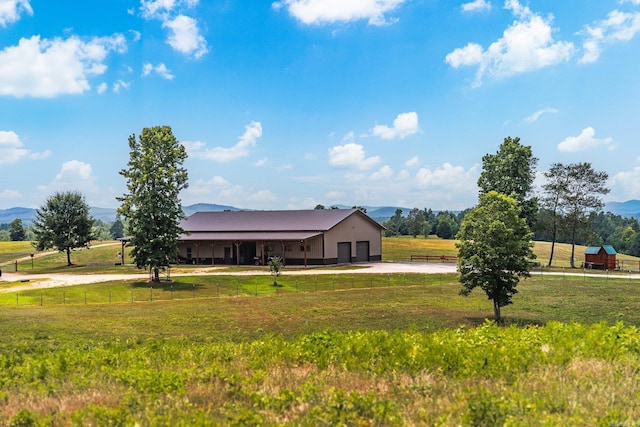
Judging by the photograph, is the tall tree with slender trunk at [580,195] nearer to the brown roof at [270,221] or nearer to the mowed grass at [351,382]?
the brown roof at [270,221]

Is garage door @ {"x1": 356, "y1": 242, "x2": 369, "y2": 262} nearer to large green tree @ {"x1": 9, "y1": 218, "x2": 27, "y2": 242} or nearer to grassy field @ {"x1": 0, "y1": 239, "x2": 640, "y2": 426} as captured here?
grassy field @ {"x1": 0, "y1": 239, "x2": 640, "y2": 426}

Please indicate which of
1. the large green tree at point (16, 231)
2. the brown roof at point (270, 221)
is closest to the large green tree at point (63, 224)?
the brown roof at point (270, 221)

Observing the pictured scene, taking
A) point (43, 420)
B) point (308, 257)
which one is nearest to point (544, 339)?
point (43, 420)

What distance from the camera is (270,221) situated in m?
70.4

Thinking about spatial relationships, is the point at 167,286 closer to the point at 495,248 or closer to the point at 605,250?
the point at 495,248

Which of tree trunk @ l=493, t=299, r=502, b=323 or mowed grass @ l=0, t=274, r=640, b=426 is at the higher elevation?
mowed grass @ l=0, t=274, r=640, b=426

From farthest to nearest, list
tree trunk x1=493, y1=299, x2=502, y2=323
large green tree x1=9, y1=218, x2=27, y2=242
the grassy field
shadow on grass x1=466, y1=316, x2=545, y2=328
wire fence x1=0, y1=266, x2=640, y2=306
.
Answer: large green tree x1=9, y1=218, x2=27, y2=242
wire fence x1=0, y1=266, x2=640, y2=306
tree trunk x1=493, y1=299, x2=502, y2=323
shadow on grass x1=466, y1=316, x2=545, y2=328
the grassy field

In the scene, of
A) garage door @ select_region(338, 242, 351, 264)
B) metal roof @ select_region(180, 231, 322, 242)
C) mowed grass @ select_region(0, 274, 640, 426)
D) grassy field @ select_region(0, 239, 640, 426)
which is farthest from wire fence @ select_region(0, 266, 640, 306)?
grassy field @ select_region(0, 239, 640, 426)

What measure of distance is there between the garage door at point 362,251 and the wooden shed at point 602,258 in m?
27.6

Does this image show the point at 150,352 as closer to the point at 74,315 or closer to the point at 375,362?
the point at 375,362

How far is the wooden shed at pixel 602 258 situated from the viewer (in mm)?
60625

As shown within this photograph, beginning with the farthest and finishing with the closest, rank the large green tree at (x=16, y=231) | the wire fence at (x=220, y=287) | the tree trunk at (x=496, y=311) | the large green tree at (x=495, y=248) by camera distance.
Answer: the large green tree at (x=16, y=231)
the wire fence at (x=220, y=287)
the tree trunk at (x=496, y=311)
the large green tree at (x=495, y=248)

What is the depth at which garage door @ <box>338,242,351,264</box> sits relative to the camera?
213 feet

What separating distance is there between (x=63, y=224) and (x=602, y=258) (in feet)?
233
